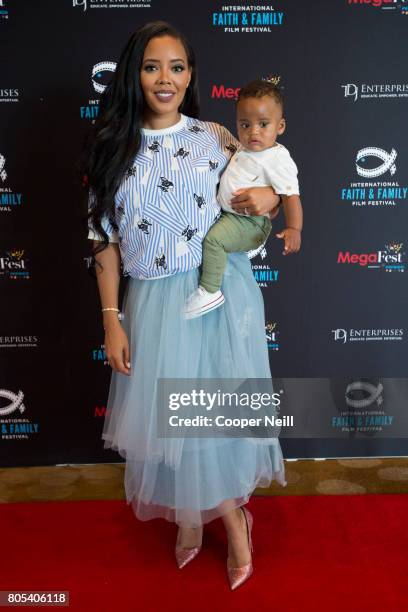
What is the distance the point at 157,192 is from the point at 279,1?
1205 mm

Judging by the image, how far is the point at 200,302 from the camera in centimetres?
162

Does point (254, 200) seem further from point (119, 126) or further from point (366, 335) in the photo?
point (366, 335)

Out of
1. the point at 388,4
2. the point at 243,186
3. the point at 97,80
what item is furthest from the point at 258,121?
the point at 388,4

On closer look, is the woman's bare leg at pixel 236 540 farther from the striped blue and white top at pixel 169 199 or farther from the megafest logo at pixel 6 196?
the megafest logo at pixel 6 196

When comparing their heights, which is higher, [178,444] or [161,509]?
[178,444]

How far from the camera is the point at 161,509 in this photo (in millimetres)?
1925

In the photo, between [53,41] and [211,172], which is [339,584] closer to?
[211,172]

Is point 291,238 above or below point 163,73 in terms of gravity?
below

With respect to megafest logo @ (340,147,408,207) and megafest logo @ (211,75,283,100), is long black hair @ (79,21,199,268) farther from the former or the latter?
megafest logo @ (340,147,408,207)

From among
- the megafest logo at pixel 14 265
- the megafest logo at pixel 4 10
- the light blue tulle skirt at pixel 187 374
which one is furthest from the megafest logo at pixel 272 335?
the megafest logo at pixel 4 10

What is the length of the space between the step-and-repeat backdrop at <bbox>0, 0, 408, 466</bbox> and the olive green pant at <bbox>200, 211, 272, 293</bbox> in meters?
0.81

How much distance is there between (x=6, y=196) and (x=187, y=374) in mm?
1268

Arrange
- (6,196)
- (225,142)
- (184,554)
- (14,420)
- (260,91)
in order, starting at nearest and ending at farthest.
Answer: (260,91) → (225,142) → (184,554) → (6,196) → (14,420)

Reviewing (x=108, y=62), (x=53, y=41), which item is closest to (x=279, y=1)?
(x=108, y=62)
